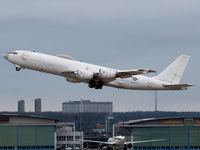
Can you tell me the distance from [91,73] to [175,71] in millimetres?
18793

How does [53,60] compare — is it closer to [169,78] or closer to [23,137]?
[169,78]

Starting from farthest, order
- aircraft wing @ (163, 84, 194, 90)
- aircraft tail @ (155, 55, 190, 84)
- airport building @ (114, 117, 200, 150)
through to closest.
Result: 1. airport building @ (114, 117, 200, 150)
2. aircraft tail @ (155, 55, 190, 84)
3. aircraft wing @ (163, 84, 194, 90)

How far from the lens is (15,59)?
9488cm

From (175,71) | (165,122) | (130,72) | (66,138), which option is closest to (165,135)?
(165,122)

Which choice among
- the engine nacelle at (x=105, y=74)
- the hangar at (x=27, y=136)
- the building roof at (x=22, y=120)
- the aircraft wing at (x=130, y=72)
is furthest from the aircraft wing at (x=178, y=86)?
the building roof at (x=22, y=120)

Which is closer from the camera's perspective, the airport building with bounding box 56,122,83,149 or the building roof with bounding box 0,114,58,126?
the building roof with bounding box 0,114,58,126

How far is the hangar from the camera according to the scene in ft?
511

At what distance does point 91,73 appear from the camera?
3821 inches

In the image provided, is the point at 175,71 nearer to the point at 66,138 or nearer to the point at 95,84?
the point at 95,84

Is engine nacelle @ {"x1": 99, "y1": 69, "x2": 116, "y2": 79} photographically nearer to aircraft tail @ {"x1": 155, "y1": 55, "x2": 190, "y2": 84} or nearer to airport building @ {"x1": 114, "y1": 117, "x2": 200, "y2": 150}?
aircraft tail @ {"x1": 155, "y1": 55, "x2": 190, "y2": 84}

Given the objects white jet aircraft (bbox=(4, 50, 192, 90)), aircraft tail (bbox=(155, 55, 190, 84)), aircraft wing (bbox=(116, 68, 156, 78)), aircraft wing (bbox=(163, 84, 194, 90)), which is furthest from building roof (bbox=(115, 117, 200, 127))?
aircraft wing (bbox=(116, 68, 156, 78))

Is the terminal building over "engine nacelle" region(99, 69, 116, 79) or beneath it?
beneath

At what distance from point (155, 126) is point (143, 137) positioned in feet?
17.5

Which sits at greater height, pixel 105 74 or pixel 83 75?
pixel 105 74
